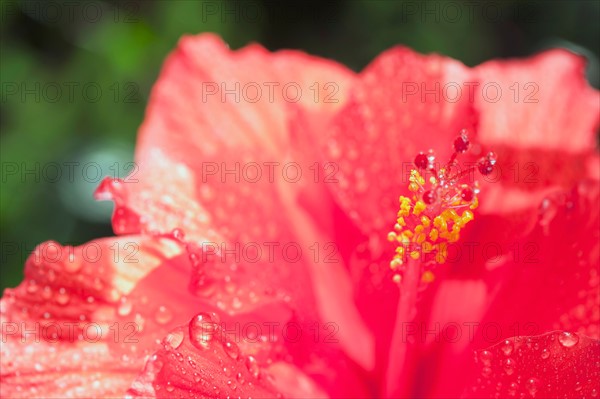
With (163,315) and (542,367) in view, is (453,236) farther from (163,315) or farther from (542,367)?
(163,315)

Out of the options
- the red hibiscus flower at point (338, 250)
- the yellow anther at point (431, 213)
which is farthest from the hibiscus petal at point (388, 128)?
the yellow anther at point (431, 213)

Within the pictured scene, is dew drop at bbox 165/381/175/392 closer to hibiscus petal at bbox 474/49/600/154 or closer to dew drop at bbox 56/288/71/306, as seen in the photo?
dew drop at bbox 56/288/71/306

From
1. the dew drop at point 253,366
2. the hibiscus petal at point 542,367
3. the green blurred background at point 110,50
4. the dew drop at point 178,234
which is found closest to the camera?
the hibiscus petal at point 542,367

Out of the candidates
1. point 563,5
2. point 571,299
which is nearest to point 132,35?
point 563,5

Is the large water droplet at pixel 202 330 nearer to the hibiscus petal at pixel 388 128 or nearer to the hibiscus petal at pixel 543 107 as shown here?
the hibiscus petal at pixel 388 128

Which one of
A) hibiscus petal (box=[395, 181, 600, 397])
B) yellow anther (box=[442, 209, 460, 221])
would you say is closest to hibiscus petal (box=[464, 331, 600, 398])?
hibiscus petal (box=[395, 181, 600, 397])

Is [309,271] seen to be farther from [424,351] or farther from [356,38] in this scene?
[356,38]
